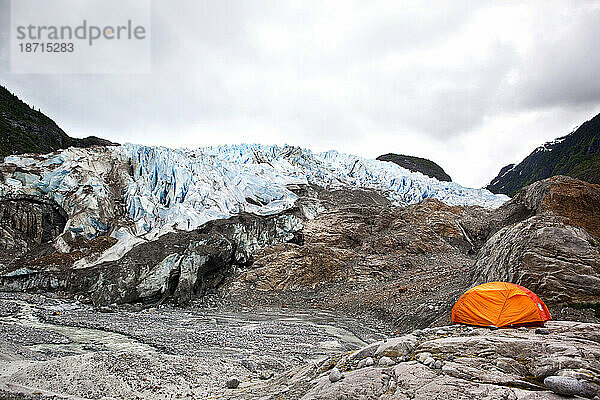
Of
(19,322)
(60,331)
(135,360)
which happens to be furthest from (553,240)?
(19,322)

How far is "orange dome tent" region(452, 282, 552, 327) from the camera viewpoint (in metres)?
8.09

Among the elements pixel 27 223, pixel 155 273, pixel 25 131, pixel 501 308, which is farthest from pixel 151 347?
pixel 25 131

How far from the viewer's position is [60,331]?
16219mm

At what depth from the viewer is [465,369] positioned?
5.04m

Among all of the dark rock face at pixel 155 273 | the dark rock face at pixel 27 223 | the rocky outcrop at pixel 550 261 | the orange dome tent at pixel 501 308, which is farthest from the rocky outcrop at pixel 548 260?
the dark rock face at pixel 27 223

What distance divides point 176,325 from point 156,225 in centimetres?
1836

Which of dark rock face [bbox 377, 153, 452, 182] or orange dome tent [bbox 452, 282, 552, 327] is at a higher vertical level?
dark rock face [bbox 377, 153, 452, 182]

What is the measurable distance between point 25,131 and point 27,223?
5159cm

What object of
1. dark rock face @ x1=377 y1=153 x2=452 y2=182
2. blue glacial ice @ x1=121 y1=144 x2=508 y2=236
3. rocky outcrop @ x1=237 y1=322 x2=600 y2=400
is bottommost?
rocky outcrop @ x1=237 y1=322 x2=600 y2=400

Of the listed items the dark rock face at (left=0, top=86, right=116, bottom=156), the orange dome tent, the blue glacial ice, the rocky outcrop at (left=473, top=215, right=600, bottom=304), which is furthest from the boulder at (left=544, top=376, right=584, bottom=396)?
the dark rock face at (left=0, top=86, right=116, bottom=156)

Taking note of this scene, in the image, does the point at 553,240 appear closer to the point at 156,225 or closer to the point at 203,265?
the point at 203,265

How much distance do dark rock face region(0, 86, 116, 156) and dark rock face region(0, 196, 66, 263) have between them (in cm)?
3109

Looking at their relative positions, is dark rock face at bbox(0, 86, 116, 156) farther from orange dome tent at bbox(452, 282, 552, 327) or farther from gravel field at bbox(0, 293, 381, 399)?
orange dome tent at bbox(452, 282, 552, 327)

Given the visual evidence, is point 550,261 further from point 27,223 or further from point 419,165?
point 419,165
